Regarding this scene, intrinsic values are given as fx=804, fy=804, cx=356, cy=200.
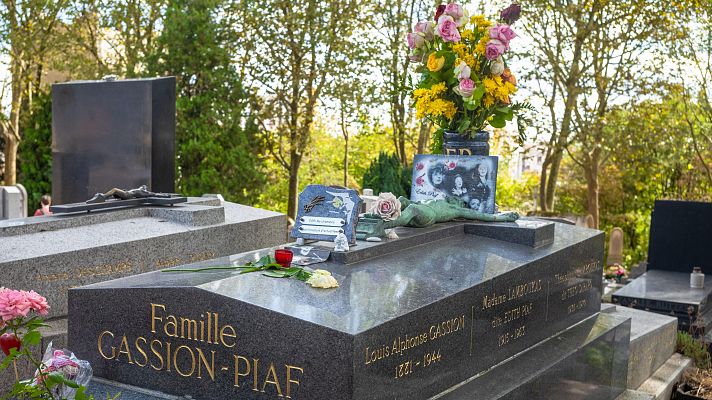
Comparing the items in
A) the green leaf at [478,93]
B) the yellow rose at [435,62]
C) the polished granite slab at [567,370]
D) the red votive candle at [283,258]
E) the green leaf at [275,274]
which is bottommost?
the polished granite slab at [567,370]

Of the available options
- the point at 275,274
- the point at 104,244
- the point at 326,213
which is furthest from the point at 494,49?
the point at 104,244

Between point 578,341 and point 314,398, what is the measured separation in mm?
2902

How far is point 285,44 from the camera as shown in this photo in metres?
15.6

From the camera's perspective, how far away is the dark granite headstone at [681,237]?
432 inches

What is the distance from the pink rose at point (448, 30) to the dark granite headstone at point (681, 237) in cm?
623

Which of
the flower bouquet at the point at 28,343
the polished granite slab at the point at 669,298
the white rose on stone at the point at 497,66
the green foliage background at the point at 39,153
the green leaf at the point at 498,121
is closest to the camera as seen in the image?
the flower bouquet at the point at 28,343

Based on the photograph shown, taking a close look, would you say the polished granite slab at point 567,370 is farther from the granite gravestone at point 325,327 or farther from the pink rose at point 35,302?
the pink rose at point 35,302

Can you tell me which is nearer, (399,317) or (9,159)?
(399,317)

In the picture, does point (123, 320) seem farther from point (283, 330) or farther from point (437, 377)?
point (437, 377)

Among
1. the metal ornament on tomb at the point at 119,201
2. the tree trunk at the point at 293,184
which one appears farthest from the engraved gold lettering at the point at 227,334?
the tree trunk at the point at 293,184

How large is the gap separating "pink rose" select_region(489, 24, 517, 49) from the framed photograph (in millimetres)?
944

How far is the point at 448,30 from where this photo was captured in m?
6.28

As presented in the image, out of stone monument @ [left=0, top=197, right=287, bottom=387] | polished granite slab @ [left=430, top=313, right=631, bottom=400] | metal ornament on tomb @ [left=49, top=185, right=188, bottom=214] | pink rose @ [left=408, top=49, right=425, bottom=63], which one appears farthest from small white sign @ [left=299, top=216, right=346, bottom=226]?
metal ornament on tomb @ [left=49, top=185, right=188, bottom=214]

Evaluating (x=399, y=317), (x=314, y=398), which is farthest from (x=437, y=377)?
(x=314, y=398)
